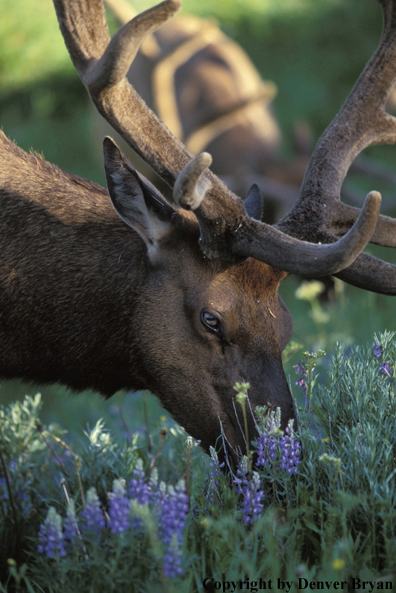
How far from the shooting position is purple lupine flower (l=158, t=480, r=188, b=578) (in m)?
1.75

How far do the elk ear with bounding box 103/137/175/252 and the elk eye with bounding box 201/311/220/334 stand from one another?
0.44m

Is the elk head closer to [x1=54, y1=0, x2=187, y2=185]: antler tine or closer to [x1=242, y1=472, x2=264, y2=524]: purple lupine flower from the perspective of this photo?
[x1=54, y1=0, x2=187, y2=185]: antler tine

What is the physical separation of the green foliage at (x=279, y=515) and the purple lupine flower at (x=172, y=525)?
37mm

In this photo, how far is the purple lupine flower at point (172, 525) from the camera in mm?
1753

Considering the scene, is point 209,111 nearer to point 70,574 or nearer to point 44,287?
point 44,287

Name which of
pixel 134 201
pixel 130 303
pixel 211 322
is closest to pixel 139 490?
pixel 211 322

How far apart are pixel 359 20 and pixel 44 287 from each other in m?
10.4

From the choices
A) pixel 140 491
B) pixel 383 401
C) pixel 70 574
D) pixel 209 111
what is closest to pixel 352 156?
pixel 383 401

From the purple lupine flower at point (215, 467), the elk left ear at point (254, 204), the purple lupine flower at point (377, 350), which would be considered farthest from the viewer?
the elk left ear at point (254, 204)

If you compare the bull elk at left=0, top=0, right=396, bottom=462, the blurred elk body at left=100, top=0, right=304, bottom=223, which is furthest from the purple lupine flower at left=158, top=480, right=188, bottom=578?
the blurred elk body at left=100, top=0, right=304, bottom=223

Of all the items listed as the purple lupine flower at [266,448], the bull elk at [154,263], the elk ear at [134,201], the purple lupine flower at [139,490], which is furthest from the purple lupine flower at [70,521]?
the elk ear at [134,201]

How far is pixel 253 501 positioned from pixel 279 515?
21 cm

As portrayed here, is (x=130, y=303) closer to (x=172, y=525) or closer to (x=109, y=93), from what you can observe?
(x=109, y=93)

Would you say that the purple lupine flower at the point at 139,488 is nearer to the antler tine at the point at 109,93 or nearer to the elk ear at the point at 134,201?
the elk ear at the point at 134,201
